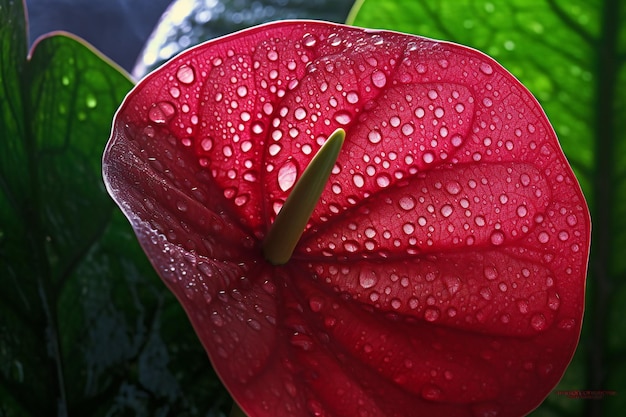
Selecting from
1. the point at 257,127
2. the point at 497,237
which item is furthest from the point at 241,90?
the point at 497,237

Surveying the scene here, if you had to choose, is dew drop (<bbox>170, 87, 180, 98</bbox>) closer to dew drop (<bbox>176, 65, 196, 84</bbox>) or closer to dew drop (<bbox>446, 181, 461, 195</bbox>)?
dew drop (<bbox>176, 65, 196, 84</bbox>)

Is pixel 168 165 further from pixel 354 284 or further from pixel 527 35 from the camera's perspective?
pixel 527 35

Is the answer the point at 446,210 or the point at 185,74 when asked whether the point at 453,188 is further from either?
the point at 185,74

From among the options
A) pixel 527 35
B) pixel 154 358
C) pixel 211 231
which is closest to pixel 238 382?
pixel 211 231

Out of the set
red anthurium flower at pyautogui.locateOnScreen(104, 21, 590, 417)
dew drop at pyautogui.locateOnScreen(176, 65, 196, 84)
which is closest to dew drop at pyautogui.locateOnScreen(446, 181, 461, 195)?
red anthurium flower at pyautogui.locateOnScreen(104, 21, 590, 417)

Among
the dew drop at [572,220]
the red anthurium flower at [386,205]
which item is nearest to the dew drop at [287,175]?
the red anthurium flower at [386,205]

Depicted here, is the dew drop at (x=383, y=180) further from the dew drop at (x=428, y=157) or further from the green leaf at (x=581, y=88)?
the green leaf at (x=581, y=88)
